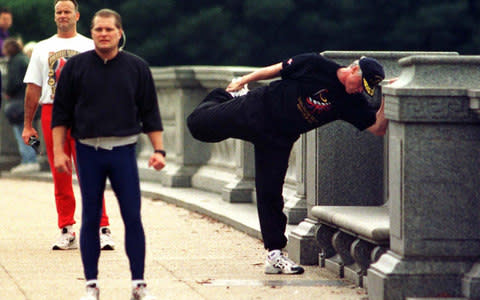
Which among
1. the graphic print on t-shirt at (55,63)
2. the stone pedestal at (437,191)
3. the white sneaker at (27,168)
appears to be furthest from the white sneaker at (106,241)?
the white sneaker at (27,168)

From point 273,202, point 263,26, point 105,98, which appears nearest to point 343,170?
point 273,202

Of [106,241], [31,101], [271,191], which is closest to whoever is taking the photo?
[271,191]

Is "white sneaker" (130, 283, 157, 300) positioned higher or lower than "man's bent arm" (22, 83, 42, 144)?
lower

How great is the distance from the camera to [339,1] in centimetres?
4822

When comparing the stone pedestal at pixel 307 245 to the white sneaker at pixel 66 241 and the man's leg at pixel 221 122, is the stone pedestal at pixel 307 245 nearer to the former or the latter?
the man's leg at pixel 221 122

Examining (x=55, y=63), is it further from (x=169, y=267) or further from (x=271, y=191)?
(x=271, y=191)

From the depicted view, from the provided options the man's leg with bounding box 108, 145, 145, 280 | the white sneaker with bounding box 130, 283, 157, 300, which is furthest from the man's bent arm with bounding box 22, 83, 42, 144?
the white sneaker with bounding box 130, 283, 157, 300

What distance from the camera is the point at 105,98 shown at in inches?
264

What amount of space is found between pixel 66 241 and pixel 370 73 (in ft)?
9.55

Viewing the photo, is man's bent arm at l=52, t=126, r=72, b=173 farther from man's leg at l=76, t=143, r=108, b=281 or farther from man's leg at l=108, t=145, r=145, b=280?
man's leg at l=108, t=145, r=145, b=280

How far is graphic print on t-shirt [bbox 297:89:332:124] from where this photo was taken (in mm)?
7703

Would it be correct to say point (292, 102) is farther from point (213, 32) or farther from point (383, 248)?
point (213, 32)

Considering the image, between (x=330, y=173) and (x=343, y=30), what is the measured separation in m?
40.0

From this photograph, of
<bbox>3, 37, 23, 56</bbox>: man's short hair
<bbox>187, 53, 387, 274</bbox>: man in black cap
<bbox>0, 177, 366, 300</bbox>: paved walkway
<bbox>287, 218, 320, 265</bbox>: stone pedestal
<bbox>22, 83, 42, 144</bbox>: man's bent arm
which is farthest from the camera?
<bbox>3, 37, 23, 56</bbox>: man's short hair
